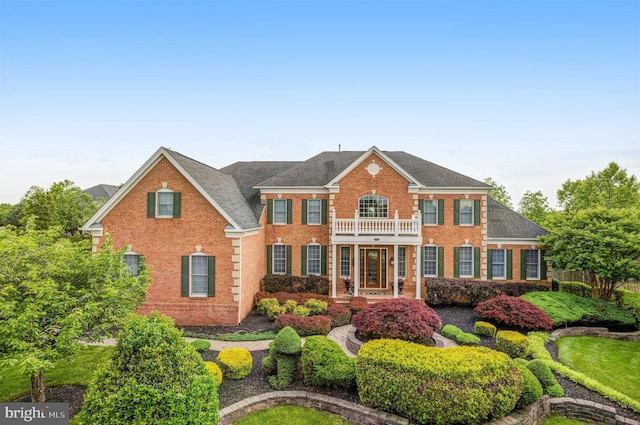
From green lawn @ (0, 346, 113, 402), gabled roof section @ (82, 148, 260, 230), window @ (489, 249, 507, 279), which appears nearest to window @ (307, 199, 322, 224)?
gabled roof section @ (82, 148, 260, 230)

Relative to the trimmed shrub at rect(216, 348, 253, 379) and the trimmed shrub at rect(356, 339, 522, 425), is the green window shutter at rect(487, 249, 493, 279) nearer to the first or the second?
the trimmed shrub at rect(356, 339, 522, 425)

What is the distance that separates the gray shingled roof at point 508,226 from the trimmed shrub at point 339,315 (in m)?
10.7

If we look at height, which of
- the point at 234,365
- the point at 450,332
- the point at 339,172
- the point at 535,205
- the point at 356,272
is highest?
the point at 339,172

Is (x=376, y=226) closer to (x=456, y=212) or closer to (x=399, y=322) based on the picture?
(x=456, y=212)

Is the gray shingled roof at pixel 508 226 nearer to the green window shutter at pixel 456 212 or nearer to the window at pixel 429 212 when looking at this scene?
the green window shutter at pixel 456 212

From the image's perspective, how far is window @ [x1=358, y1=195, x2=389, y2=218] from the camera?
18.3m

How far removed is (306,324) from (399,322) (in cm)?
391

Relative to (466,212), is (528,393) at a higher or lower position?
lower

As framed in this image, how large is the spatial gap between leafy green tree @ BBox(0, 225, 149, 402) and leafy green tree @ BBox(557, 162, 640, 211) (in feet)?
111

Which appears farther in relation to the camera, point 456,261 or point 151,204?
point 456,261

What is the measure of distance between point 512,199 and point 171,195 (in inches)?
1586

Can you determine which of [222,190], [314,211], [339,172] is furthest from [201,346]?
[339,172]

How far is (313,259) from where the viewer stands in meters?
18.8

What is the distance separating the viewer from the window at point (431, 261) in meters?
18.4
